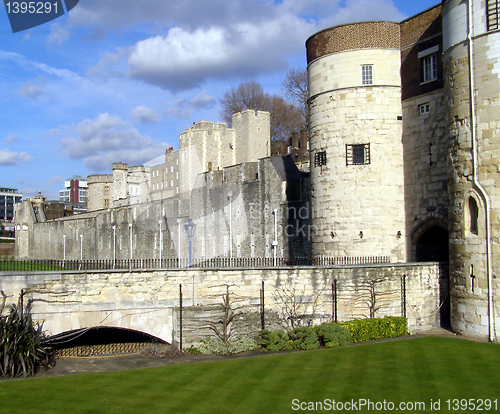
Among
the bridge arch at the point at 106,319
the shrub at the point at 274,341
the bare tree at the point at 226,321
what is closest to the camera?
the bridge arch at the point at 106,319

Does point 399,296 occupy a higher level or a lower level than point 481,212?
lower

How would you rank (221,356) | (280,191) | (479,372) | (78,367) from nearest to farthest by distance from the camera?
1. (479,372)
2. (78,367)
3. (221,356)
4. (280,191)

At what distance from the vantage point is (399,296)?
19.3 m

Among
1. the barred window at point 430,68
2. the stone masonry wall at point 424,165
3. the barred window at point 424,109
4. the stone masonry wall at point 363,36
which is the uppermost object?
the stone masonry wall at point 363,36

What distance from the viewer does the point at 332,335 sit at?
16141mm

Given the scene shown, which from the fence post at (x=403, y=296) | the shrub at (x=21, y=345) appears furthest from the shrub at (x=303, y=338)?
the shrub at (x=21, y=345)

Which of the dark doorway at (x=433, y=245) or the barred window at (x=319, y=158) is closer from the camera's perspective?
the dark doorway at (x=433, y=245)

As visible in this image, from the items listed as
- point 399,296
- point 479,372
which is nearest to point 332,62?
point 399,296

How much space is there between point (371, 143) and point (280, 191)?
7936 mm

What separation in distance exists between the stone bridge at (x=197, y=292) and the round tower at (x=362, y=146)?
8.52 feet

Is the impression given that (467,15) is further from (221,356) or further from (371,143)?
(221,356)

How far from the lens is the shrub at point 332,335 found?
16.1 metres

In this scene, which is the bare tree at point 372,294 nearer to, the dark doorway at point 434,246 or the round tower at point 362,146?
the round tower at point 362,146

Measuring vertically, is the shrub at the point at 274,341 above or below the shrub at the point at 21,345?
below
